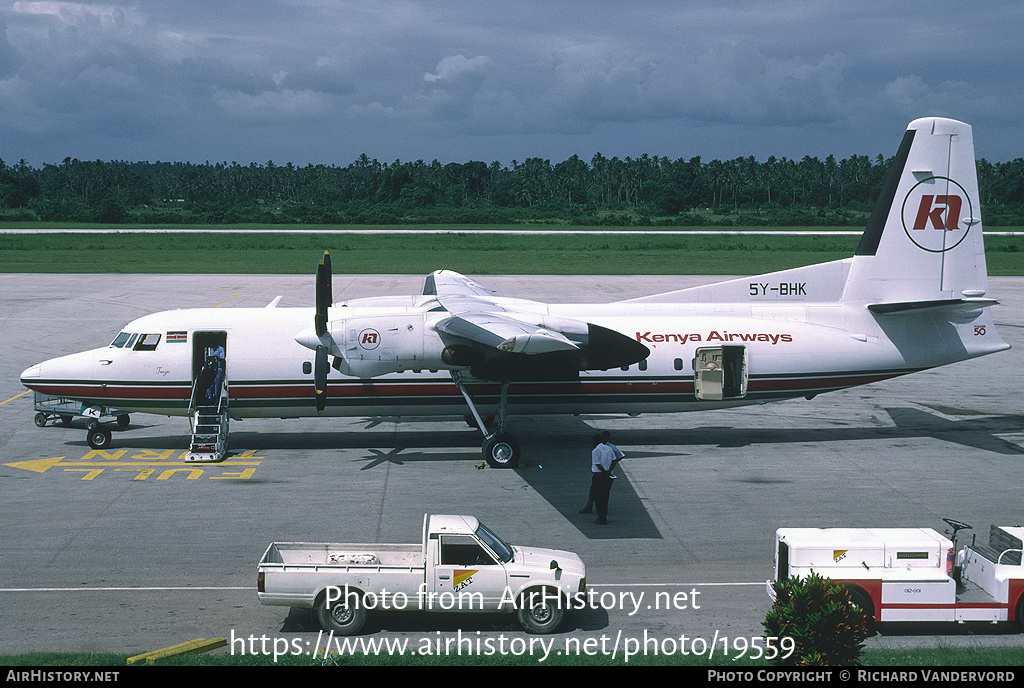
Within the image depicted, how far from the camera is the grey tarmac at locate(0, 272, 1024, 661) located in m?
13.3

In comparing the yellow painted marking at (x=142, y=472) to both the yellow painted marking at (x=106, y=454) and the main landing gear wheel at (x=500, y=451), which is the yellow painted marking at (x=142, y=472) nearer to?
the yellow painted marking at (x=106, y=454)

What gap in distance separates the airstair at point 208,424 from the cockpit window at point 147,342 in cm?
145

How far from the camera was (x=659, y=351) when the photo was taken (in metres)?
23.4

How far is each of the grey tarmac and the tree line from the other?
105121 mm

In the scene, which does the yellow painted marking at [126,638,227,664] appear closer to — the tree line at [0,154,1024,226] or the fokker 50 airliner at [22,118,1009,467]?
the fokker 50 airliner at [22,118,1009,467]

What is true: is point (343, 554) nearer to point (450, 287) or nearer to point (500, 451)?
point (500, 451)

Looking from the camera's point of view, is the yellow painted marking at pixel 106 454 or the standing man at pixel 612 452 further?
the yellow painted marking at pixel 106 454

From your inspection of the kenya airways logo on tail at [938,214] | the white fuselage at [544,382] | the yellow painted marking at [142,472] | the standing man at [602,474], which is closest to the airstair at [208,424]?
the white fuselage at [544,382]

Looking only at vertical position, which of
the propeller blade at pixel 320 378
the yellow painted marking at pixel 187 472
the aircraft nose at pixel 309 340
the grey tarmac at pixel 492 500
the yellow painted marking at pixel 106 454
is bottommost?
the yellow painted marking at pixel 106 454

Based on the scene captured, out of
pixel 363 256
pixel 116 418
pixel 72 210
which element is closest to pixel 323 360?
pixel 116 418

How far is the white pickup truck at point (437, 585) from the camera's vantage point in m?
12.6

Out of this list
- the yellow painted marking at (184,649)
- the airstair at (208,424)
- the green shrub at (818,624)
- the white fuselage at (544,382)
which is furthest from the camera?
the white fuselage at (544,382)

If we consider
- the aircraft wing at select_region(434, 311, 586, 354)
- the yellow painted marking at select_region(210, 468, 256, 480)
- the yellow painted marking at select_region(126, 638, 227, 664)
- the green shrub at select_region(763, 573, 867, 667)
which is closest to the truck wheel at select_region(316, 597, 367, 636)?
the yellow painted marking at select_region(126, 638, 227, 664)

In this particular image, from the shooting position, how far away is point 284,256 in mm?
79875
